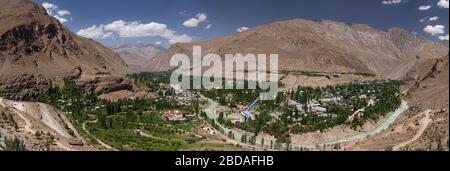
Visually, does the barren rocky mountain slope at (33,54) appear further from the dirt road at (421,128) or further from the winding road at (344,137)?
the dirt road at (421,128)

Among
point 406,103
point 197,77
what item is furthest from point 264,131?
point 197,77

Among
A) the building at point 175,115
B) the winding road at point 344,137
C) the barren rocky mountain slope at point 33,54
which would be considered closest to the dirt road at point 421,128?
the winding road at point 344,137

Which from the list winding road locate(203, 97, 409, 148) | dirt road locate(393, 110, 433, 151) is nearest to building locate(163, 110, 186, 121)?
winding road locate(203, 97, 409, 148)

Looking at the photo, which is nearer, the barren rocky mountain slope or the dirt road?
the dirt road

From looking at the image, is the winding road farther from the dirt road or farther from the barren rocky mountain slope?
the barren rocky mountain slope

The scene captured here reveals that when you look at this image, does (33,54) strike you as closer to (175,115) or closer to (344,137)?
(175,115)

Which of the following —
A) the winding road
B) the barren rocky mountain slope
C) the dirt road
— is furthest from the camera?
the barren rocky mountain slope

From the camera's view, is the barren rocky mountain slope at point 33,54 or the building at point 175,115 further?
the barren rocky mountain slope at point 33,54

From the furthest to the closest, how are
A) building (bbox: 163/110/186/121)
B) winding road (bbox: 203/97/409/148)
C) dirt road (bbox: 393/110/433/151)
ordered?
1. building (bbox: 163/110/186/121)
2. winding road (bbox: 203/97/409/148)
3. dirt road (bbox: 393/110/433/151)
